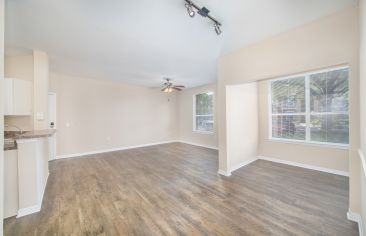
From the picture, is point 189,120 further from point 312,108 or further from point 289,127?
point 312,108

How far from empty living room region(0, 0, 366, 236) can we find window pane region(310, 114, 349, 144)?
2 cm

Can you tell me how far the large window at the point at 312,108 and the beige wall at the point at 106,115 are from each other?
4.73m

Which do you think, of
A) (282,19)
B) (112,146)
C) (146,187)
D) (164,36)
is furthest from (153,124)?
(282,19)

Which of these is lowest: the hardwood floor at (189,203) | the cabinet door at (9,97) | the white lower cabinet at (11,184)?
the hardwood floor at (189,203)

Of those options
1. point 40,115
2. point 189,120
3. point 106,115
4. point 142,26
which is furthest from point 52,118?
point 189,120

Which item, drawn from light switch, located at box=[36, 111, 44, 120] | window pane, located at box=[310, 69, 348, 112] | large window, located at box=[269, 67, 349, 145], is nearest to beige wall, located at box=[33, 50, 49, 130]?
light switch, located at box=[36, 111, 44, 120]

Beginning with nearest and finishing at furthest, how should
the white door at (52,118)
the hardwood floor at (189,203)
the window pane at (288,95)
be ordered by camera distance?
the hardwood floor at (189,203), the window pane at (288,95), the white door at (52,118)

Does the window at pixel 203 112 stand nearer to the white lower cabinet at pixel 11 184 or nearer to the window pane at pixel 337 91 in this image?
the window pane at pixel 337 91

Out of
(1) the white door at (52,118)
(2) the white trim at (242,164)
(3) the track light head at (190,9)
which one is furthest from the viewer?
(1) the white door at (52,118)

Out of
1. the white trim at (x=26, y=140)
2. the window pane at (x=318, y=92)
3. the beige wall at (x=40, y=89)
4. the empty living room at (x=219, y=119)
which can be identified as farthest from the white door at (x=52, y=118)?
the window pane at (x=318, y=92)

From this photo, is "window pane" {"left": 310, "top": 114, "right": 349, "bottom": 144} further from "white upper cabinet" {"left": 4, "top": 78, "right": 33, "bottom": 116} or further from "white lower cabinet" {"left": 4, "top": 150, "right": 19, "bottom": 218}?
"white upper cabinet" {"left": 4, "top": 78, "right": 33, "bottom": 116}

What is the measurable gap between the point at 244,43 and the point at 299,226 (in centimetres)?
296

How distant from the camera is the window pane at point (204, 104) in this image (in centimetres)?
668

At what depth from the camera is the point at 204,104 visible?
22.8 feet
